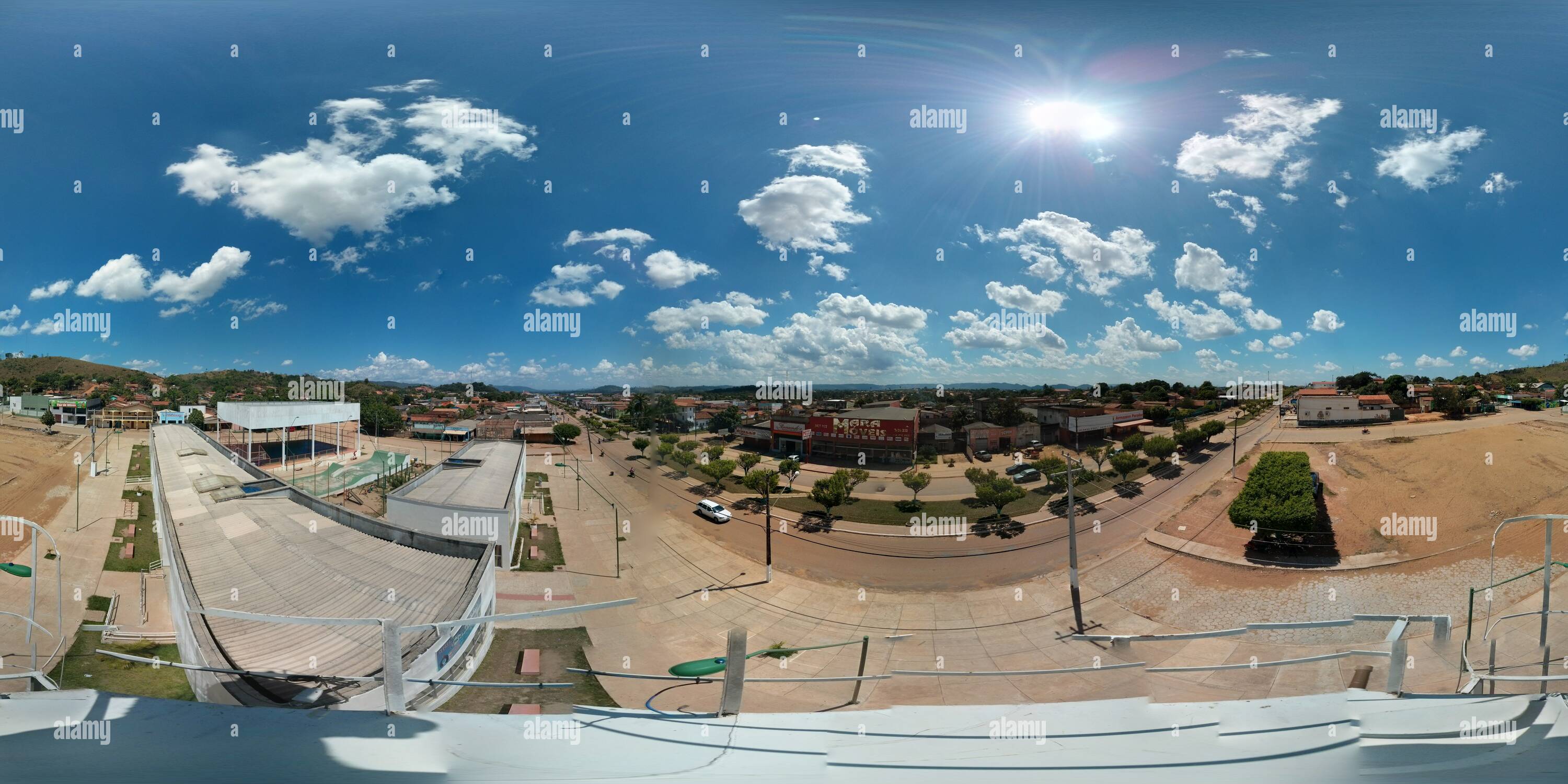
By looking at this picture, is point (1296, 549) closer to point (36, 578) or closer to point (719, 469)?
point (719, 469)

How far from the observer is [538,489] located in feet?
14.8

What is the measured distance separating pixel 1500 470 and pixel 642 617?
876 centimetres

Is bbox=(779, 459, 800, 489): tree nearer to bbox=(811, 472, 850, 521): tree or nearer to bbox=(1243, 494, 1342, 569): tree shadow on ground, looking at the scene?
bbox=(811, 472, 850, 521): tree

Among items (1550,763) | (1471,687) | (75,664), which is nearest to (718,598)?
(1550,763)

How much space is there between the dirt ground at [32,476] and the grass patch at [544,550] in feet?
14.3

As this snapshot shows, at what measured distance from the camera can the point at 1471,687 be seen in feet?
9.43

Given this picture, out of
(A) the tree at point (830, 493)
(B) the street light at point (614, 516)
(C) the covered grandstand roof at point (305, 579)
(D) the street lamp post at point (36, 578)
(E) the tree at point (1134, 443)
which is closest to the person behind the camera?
(C) the covered grandstand roof at point (305, 579)

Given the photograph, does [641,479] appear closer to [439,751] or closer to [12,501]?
[439,751]

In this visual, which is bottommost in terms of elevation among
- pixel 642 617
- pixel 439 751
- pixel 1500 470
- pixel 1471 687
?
pixel 1471 687

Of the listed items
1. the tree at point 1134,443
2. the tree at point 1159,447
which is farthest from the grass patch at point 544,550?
the tree at point 1159,447

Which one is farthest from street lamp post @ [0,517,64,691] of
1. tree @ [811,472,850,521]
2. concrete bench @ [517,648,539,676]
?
tree @ [811,472,850,521]

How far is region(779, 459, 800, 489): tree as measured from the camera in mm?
4078

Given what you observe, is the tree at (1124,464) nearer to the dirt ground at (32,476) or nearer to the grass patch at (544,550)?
the grass patch at (544,550)

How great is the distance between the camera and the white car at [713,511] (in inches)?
150
